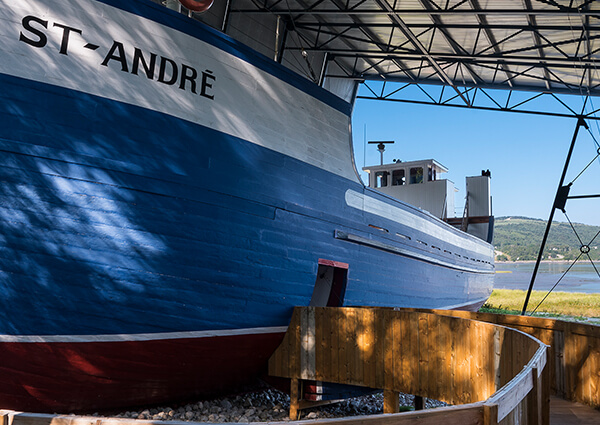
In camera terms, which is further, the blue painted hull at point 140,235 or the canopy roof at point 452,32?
the canopy roof at point 452,32

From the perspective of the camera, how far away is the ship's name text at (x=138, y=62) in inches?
207

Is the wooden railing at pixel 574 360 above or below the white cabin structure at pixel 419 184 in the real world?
below

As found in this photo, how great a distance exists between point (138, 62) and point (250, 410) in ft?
17.0

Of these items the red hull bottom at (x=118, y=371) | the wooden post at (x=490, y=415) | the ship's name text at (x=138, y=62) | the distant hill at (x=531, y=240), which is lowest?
the red hull bottom at (x=118, y=371)

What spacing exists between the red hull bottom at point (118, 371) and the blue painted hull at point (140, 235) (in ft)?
0.07

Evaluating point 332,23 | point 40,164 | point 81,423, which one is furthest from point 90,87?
point 332,23

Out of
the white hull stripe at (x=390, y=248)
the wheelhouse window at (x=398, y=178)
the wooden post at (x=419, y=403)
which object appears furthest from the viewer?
the wheelhouse window at (x=398, y=178)

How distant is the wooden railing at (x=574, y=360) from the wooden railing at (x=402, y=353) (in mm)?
1345

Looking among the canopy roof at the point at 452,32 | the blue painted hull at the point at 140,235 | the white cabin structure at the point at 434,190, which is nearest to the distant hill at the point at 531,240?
the white cabin structure at the point at 434,190

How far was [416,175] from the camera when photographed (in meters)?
20.3

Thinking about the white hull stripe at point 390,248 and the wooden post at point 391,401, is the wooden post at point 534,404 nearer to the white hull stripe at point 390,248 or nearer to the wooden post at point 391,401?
the wooden post at point 391,401

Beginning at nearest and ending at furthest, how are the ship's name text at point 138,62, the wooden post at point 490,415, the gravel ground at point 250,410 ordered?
the wooden post at point 490,415, the ship's name text at point 138,62, the gravel ground at point 250,410

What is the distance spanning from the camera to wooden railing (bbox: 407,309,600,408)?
621 centimetres

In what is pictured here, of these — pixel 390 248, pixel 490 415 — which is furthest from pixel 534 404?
pixel 390 248
